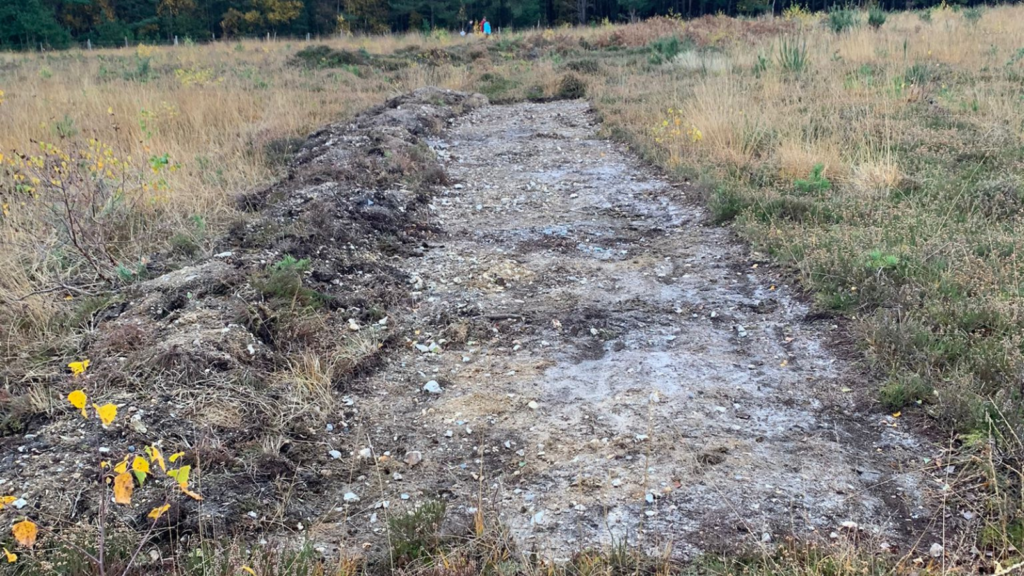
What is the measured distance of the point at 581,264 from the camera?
507 cm

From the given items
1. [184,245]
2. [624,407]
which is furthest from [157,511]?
[184,245]

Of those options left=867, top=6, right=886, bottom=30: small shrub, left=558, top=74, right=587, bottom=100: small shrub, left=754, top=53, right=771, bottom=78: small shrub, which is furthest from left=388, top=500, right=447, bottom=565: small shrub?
left=867, top=6, right=886, bottom=30: small shrub

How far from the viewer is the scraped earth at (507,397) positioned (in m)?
2.62

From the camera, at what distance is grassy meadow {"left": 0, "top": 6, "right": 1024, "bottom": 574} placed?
3.21 m

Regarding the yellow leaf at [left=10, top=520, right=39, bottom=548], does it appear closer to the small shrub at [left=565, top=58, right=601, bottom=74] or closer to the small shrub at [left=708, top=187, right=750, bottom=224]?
the small shrub at [left=708, top=187, right=750, bottom=224]

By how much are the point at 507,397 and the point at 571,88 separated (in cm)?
1126

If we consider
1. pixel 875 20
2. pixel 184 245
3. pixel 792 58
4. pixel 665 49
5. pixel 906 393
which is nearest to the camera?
pixel 906 393

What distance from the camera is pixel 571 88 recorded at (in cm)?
1361

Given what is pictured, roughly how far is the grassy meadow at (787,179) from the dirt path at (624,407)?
0.82ft

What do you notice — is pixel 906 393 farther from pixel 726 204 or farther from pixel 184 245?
pixel 184 245

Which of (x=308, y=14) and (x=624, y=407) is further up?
(x=308, y=14)

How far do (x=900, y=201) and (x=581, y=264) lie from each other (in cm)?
262

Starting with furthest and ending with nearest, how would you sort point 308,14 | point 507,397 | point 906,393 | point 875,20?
point 308,14
point 875,20
point 507,397
point 906,393

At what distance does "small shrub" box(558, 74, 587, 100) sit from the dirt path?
8.43m
